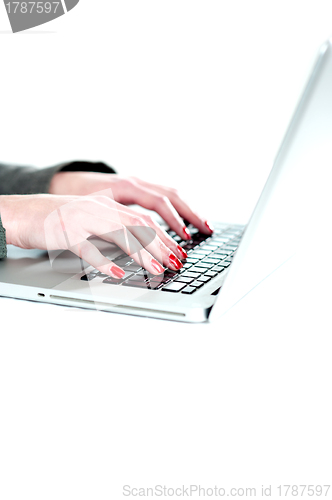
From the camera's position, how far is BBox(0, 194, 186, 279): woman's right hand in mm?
777

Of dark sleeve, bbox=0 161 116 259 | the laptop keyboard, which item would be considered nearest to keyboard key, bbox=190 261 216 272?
the laptop keyboard

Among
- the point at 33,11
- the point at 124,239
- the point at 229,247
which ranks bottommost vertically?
the point at 229,247

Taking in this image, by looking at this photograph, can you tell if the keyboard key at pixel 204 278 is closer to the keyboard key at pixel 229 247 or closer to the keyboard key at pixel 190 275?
the keyboard key at pixel 190 275

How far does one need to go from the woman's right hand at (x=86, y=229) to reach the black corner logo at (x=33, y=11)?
3.99 feet

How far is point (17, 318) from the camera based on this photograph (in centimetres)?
68

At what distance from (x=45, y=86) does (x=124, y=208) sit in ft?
4.79

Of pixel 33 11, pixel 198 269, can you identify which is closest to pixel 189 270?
pixel 198 269

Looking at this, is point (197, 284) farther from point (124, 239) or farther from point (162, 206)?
point (162, 206)

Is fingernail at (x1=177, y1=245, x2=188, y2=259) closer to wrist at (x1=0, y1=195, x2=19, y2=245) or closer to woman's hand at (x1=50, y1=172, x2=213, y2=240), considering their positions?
woman's hand at (x1=50, y1=172, x2=213, y2=240)

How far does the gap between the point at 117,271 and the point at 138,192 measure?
42cm

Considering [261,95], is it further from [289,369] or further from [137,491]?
[137,491]

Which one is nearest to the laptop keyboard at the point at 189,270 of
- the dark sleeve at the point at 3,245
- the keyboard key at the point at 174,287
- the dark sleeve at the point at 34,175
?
the keyboard key at the point at 174,287

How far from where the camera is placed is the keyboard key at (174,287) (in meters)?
0.69

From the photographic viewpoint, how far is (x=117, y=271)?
735mm
